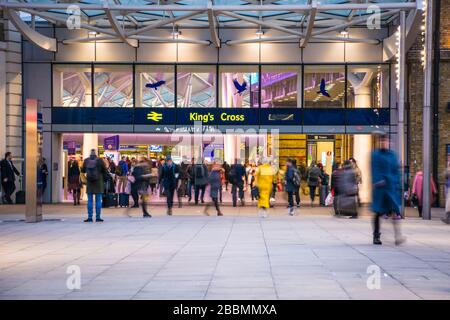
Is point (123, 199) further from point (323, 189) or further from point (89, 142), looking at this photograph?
point (323, 189)

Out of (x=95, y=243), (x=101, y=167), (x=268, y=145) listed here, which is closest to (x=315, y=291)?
(x=95, y=243)

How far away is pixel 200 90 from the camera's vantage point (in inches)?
1300

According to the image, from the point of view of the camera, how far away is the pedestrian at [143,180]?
22.6 m

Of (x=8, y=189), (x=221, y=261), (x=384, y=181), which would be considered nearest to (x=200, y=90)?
(x=8, y=189)

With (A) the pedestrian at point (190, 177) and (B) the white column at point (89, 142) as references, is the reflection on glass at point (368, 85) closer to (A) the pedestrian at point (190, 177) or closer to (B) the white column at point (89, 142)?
(A) the pedestrian at point (190, 177)

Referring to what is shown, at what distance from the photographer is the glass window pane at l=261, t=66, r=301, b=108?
31812 mm

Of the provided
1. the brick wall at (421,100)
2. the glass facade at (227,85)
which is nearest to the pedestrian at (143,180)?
the glass facade at (227,85)

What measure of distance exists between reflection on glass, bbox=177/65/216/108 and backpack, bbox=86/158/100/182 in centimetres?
1202

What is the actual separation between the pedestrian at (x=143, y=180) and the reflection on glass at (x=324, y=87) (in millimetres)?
10629

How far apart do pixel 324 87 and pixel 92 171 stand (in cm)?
1458

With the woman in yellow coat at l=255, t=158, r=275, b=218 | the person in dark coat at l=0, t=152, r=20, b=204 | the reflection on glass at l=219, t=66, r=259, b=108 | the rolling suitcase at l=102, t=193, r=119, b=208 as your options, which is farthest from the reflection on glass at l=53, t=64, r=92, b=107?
the woman in yellow coat at l=255, t=158, r=275, b=218

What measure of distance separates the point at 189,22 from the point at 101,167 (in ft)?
41.8

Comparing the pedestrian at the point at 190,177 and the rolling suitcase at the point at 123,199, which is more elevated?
the pedestrian at the point at 190,177

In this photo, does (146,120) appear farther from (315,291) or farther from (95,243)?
(315,291)
